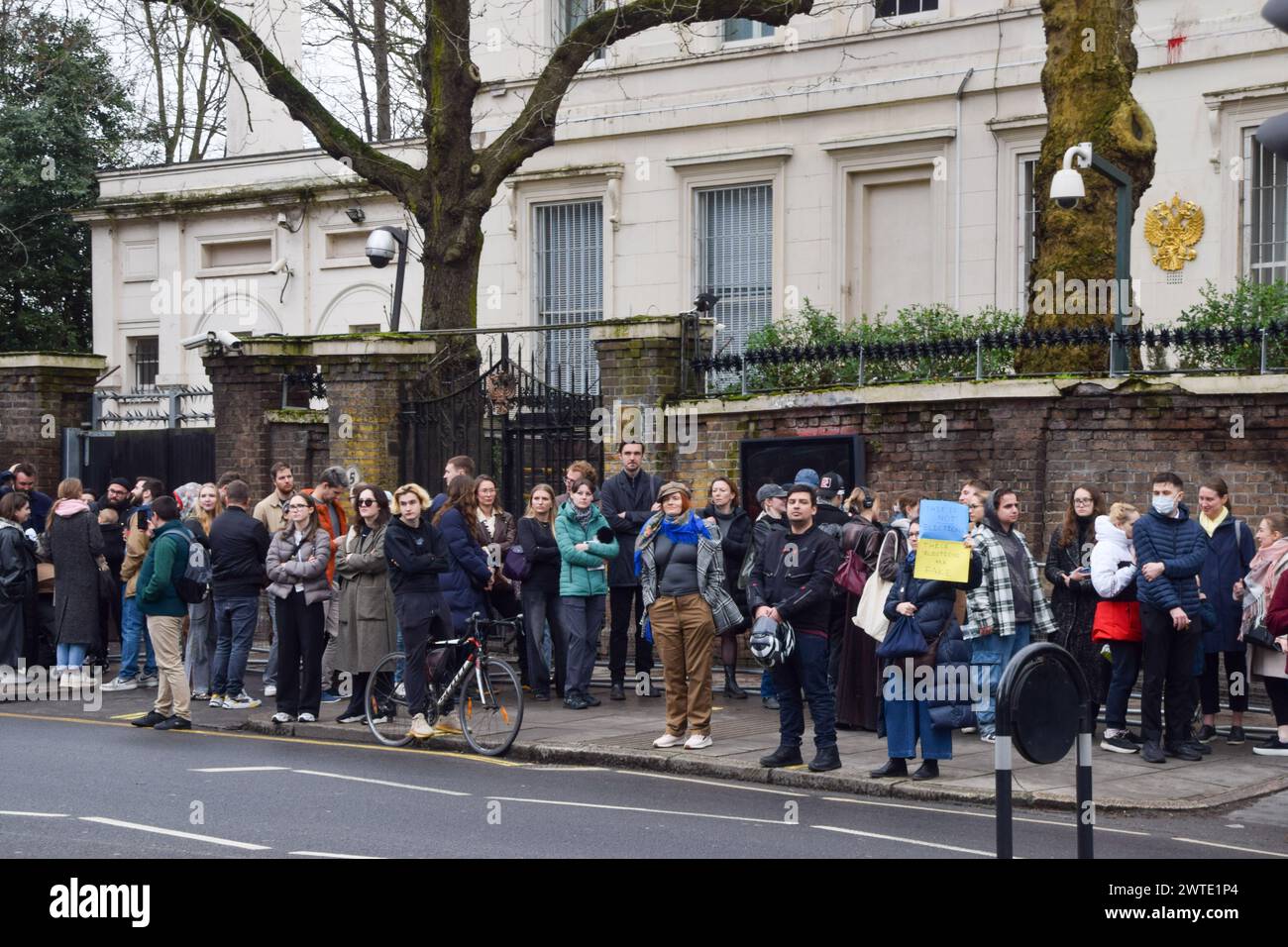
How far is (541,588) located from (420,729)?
2326 millimetres

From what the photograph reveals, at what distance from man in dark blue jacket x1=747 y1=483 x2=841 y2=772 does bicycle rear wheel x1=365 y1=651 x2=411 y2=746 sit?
3173 mm

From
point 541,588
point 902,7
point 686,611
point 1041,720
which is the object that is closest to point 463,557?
point 541,588

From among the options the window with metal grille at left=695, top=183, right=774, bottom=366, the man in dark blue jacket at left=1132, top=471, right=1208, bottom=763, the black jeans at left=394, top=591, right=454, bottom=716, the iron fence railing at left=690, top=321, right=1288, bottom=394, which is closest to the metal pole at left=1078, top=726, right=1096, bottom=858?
the man in dark blue jacket at left=1132, top=471, right=1208, bottom=763

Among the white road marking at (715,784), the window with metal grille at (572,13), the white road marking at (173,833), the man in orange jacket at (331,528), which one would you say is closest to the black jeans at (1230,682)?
the white road marking at (715,784)

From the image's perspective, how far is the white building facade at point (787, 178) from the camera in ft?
73.3

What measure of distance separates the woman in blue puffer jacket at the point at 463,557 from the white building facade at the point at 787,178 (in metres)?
10.3

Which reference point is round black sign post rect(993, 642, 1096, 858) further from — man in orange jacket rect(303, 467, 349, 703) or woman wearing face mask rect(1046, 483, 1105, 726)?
man in orange jacket rect(303, 467, 349, 703)

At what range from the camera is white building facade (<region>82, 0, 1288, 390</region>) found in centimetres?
2234

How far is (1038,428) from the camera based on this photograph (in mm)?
15445

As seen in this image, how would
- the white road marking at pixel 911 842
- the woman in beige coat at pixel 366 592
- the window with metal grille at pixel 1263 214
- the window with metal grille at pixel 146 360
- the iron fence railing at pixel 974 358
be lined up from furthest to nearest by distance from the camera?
the window with metal grille at pixel 146 360
the window with metal grille at pixel 1263 214
the iron fence railing at pixel 974 358
the woman in beige coat at pixel 366 592
the white road marking at pixel 911 842

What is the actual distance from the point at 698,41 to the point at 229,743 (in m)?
16.0

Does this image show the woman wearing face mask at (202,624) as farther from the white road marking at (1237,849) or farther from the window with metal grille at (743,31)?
the window with metal grille at (743,31)
